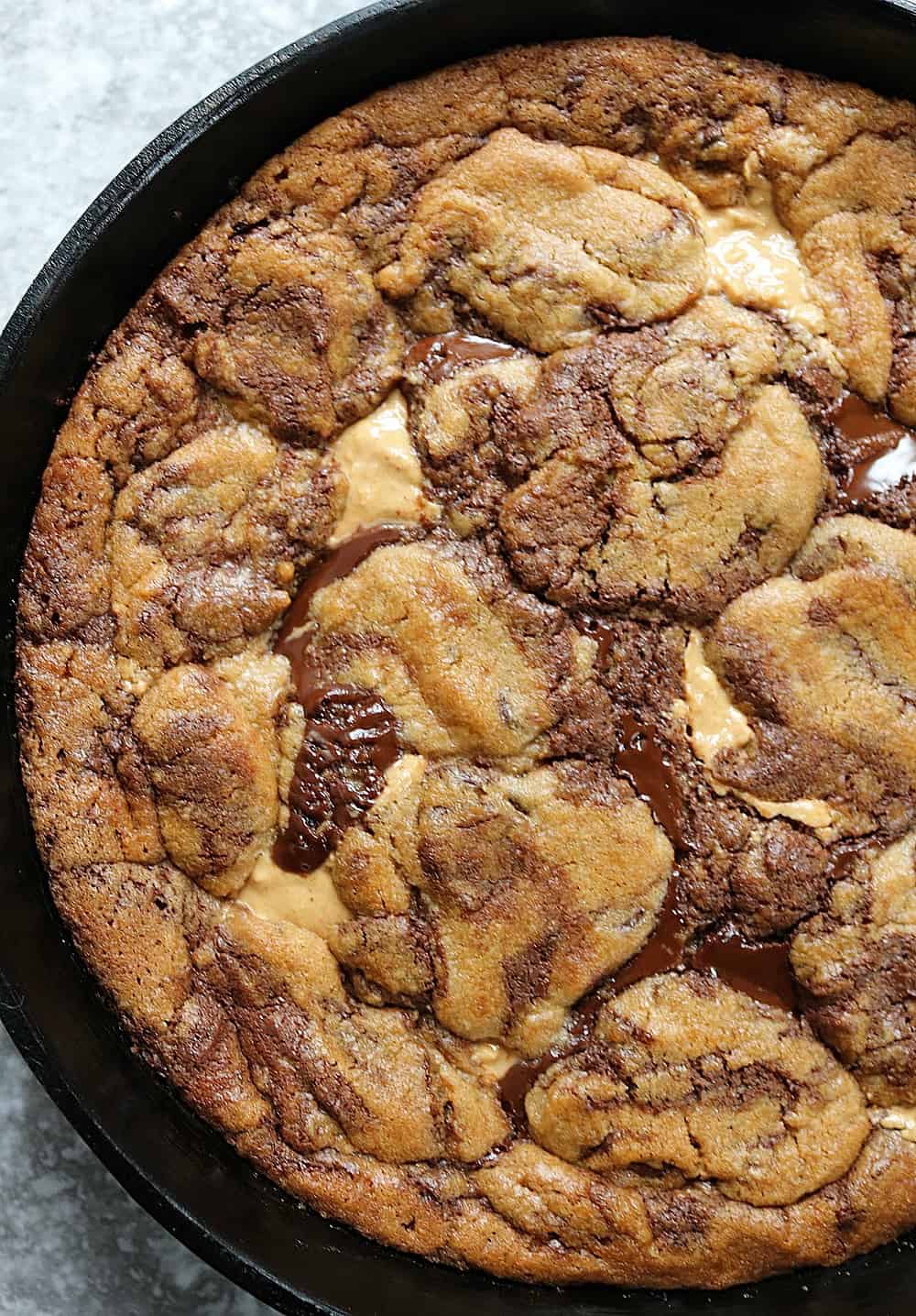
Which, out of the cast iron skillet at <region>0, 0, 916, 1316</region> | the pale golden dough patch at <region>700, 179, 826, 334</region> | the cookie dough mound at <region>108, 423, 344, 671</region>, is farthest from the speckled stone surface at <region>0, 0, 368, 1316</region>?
the pale golden dough patch at <region>700, 179, 826, 334</region>

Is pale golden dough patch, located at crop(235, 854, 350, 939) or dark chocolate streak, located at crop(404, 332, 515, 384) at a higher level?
dark chocolate streak, located at crop(404, 332, 515, 384)

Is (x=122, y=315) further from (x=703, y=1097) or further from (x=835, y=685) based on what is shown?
(x=703, y=1097)

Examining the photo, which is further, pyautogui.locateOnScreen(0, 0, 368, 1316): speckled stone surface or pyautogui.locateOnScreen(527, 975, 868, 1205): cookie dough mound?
pyautogui.locateOnScreen(0, 0, 368, 1316): speckled stone surface

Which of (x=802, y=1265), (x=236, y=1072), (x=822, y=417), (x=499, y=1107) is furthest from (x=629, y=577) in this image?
(x=802, y=1265)

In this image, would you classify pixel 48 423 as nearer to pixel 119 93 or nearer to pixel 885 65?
pixel 119 93

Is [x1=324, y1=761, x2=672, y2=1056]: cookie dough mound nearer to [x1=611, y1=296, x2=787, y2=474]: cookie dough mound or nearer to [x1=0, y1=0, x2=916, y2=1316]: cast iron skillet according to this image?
[x1=0, y1=0, x2=916, y2=1316]: cast iron skillet

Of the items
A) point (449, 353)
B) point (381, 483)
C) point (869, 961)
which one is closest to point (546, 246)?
point (449, 353)
